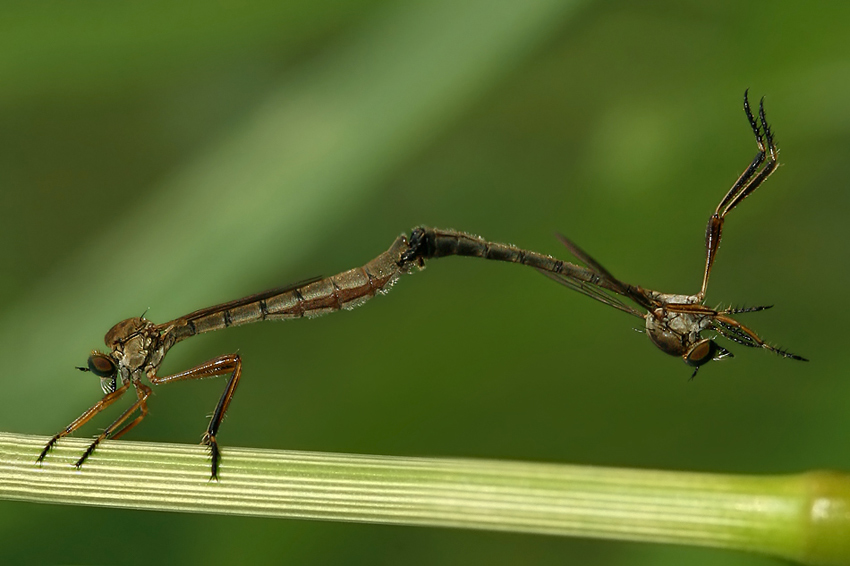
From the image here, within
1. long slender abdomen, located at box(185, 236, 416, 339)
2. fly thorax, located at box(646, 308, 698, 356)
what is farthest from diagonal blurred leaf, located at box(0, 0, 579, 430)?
fly thorax, located at box(646, 308, 698, 356)

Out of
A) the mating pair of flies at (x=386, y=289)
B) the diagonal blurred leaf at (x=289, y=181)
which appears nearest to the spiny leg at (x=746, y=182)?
the mating pair of flies at (x=386, y=289)

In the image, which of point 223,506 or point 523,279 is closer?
point 223,506

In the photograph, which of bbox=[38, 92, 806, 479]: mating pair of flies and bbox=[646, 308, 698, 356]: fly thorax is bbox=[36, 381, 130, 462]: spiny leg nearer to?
bbox=[38, 92, 806, 479]: mating pair of flies

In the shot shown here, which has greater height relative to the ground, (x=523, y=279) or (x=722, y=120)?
(x=722, y=120)

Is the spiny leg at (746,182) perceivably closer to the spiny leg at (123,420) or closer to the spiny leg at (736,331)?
the spiny leg at (736,331)

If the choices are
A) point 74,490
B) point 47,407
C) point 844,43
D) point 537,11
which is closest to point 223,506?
point 74,490

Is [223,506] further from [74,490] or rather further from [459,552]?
[459,552]
